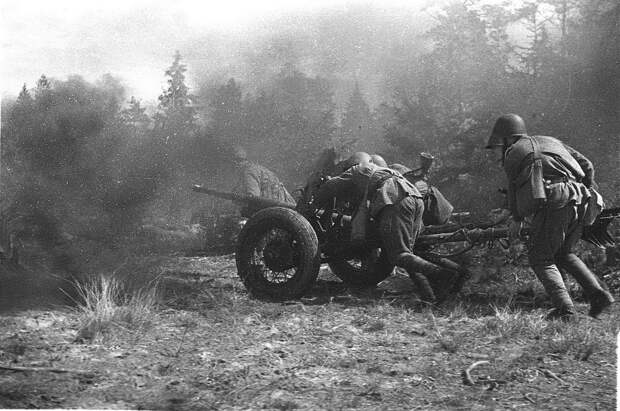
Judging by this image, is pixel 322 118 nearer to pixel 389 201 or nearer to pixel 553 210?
pixel 389 201

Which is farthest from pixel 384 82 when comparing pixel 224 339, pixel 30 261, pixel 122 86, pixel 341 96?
pixel 224 339

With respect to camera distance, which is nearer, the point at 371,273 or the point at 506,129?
the point at 506,129

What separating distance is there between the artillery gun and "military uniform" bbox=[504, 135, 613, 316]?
79cm

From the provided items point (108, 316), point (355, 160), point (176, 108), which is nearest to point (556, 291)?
point (355, 160)

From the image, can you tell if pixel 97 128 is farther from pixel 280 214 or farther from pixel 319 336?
pixel 319 336

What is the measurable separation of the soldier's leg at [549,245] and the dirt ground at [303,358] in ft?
0.86

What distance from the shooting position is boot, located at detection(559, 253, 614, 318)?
4723 millimetres

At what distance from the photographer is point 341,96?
992 cm

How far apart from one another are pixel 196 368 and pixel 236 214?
22.0 ft

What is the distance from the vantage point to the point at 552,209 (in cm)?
489

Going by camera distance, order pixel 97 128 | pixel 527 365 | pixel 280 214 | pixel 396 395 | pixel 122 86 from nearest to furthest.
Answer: pixel 396 395 → pixel 527 365 → pixel 280 214 → pixel 122 86 → pixel 97 128

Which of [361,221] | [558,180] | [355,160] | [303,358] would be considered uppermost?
[355,160]

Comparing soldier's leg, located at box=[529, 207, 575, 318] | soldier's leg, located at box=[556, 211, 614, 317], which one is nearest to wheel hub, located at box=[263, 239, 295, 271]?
soldier's leg, located at box=[529, 207, 575, 318]

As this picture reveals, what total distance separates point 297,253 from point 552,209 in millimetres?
2368
